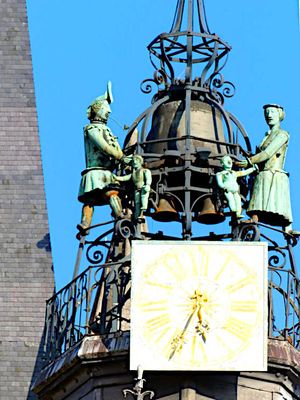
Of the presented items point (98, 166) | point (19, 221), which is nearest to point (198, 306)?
point (98, 166)

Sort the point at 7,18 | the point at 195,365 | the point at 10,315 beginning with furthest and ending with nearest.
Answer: the point at 7,18
the point at 10,315
the point at 195,365

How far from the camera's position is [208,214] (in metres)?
46.1

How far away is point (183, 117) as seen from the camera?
4641cm

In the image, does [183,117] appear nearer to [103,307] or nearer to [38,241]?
[103,307]

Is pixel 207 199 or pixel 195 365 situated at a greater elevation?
pixel 207 199

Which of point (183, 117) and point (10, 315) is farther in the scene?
point (10, 315)

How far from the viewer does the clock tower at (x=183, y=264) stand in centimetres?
4397

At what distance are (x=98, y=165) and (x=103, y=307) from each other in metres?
2.45

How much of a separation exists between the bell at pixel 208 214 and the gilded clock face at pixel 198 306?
1680mm

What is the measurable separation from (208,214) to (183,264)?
6.27 feet

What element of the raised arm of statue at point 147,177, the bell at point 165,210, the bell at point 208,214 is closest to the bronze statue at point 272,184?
the bell at point 208,214

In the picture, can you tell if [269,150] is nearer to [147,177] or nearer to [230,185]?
[230,185]

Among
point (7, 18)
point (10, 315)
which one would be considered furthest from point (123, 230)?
point (7, 18)

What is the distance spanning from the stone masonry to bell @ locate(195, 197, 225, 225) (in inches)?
253
